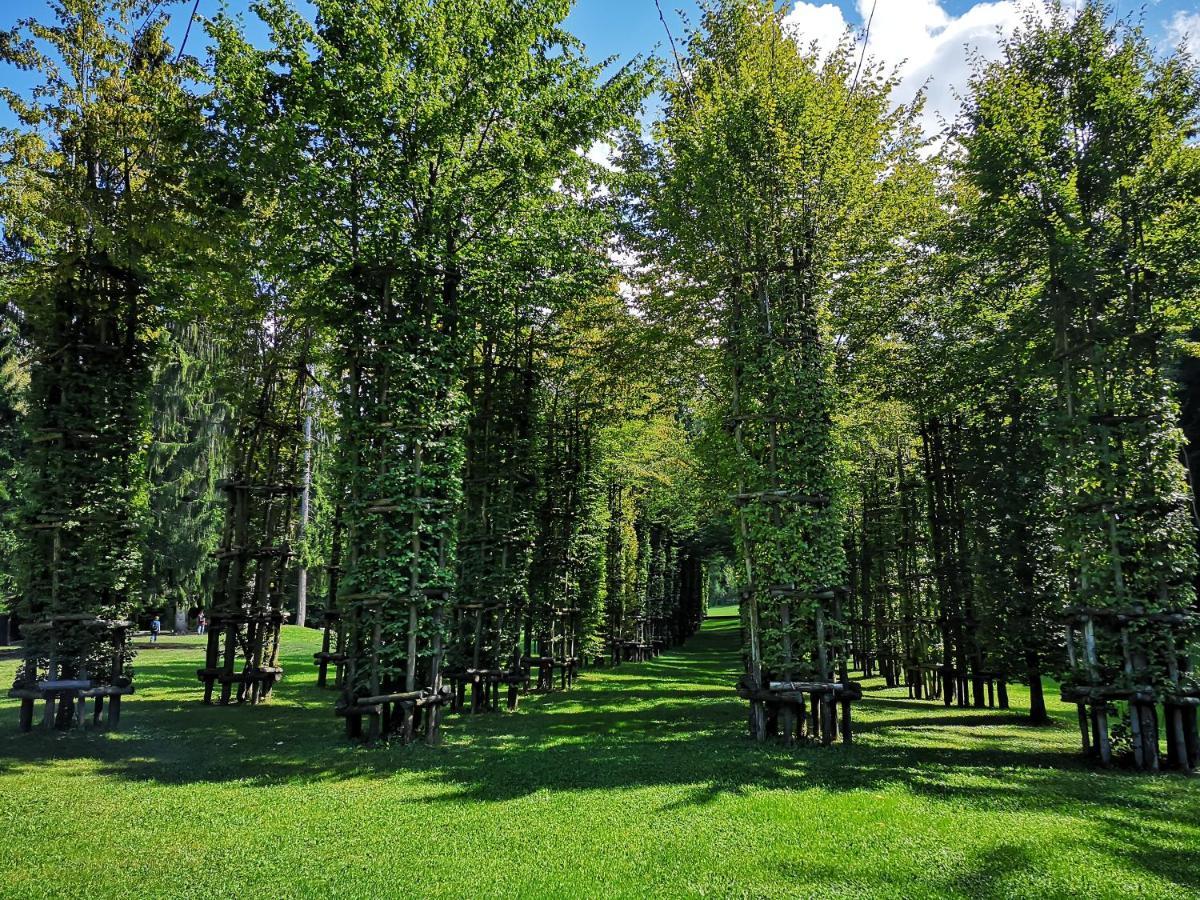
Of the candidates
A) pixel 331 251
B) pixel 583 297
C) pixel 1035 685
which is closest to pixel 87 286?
pixel 331 251

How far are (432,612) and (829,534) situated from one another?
5337 millimetres

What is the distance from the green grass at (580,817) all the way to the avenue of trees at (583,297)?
1082 millimetres

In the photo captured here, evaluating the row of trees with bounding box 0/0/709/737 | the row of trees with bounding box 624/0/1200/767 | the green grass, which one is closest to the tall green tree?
the row of trees with bounding box 0/0/709/737

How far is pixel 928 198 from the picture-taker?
42.5 feet

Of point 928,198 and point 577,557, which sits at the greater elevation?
point 928,198

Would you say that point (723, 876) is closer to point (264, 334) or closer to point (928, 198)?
point (928, 198)

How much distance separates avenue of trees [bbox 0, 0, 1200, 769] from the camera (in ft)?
27.4

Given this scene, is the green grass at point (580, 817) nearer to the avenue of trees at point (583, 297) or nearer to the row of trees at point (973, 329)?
the avenue of trees at point (583, 297)

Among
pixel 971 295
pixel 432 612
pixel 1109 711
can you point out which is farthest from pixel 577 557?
pixel 1109 711

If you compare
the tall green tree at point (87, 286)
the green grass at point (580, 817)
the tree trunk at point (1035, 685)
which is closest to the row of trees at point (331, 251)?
the tall green tree at point (87, 286)

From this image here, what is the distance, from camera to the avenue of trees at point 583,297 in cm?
835

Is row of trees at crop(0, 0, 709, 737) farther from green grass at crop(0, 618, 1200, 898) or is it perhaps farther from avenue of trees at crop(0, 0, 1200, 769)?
green grass at crop(0, 618, 1200, 898)

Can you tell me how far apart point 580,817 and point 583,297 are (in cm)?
866

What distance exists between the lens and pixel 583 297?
1223cm
